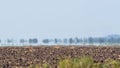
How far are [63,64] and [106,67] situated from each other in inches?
105

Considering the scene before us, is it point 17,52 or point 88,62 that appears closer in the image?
point 88,62

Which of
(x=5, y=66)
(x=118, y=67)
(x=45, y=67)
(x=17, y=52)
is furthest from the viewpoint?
(x=17, y=52)

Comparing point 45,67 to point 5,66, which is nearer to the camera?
point 45,67

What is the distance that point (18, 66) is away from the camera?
41.8 meters

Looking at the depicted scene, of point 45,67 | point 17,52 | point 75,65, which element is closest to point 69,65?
point 75,65

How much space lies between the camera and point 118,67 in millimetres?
20766

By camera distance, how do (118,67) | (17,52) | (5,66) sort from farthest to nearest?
1. (17,52)
2. (5,66)
3. (118,67)

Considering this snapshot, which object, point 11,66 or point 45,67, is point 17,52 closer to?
point 11,66

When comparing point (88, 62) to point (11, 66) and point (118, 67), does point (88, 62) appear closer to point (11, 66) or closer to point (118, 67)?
point (118, 67)

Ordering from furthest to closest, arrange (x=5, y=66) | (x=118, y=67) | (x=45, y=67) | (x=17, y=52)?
(x=17, y=52) → (x=5, y=66) → (x=45, y=67) → (x=118, y=67)

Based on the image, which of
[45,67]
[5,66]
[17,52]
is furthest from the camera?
[17,52]

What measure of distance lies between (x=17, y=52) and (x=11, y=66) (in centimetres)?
1885

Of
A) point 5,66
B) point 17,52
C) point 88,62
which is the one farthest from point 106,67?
point 17,52

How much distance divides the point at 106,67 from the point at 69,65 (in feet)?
8.70
